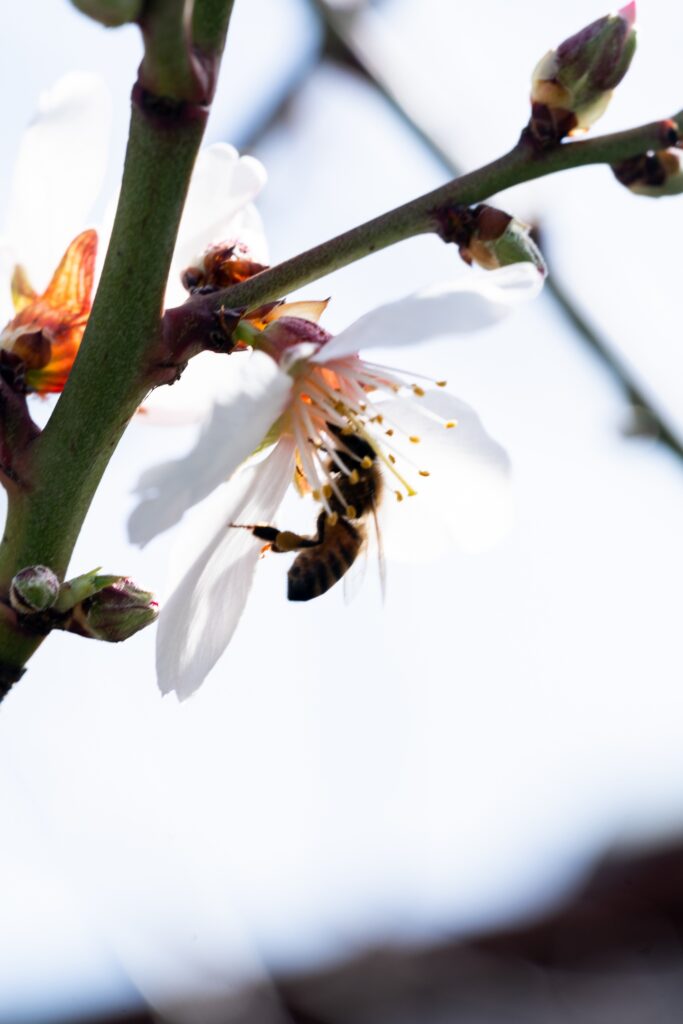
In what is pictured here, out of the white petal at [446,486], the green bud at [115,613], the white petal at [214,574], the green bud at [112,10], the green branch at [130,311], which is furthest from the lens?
the white petal at [446,486]

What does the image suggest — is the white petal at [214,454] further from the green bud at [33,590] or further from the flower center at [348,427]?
the flower center at [348,427]

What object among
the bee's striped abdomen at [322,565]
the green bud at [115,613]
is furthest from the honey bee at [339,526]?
the green bud at [115,613]

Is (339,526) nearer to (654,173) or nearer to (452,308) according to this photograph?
(452,308)

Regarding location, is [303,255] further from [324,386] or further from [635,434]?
[635,434]

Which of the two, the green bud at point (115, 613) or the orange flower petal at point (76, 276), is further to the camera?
the orange flower petal at point (76, 276)

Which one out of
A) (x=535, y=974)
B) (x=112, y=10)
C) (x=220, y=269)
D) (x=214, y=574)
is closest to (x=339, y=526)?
(x=214, y=574)

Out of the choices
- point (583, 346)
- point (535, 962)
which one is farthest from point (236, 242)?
point (535, 962)
